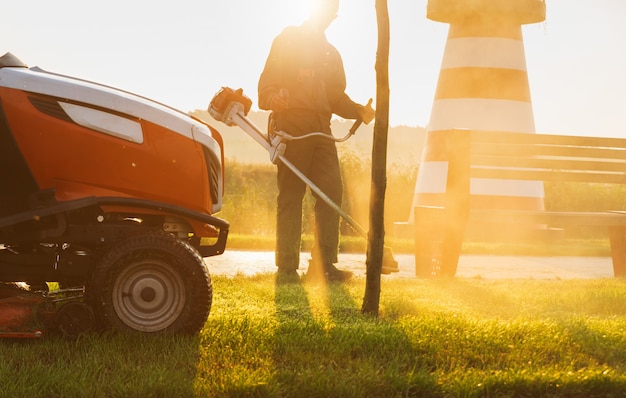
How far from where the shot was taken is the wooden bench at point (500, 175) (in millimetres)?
6703

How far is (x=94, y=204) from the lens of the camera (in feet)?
12.0

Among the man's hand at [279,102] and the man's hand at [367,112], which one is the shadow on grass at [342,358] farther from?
the man's hand at [367,112]

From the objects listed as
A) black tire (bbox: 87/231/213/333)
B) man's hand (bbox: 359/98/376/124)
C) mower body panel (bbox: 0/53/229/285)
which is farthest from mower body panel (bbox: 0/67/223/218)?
man's hand (bbox: 359/98/376/124)

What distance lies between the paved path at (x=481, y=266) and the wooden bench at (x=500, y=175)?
1.54ft

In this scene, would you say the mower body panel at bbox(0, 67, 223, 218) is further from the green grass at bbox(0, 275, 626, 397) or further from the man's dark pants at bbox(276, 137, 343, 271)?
the man's dark pants at bbox(276, 137, 343, 271)

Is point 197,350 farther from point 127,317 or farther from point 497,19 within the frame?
point 497,19

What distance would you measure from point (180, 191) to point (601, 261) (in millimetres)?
6474

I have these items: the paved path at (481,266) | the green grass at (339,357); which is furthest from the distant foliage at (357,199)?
the green grass at (339,357)

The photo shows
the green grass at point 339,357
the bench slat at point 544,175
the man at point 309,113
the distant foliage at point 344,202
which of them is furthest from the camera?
the distant foliage at point 344,202

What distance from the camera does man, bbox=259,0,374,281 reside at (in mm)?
A: 6234

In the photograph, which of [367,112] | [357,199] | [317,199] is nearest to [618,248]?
[367,112]

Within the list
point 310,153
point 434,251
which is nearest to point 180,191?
point 310,153

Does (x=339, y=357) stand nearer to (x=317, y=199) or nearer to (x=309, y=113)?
(x=317, y=199)

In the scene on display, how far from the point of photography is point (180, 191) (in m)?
3.85
